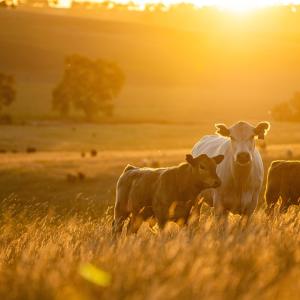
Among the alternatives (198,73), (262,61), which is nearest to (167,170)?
(198,73)

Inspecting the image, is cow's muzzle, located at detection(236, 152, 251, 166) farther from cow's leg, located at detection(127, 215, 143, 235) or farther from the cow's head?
cow's leg, located at detection(127, 215, 143, 235)

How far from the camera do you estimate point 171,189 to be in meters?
10.6

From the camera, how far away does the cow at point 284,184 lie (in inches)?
517

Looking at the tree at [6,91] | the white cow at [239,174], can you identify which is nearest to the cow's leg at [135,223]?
the white cow at [239,174]

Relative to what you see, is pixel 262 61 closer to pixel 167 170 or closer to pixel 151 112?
pixel 151 112

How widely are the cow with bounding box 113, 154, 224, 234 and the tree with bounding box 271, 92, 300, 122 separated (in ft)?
285

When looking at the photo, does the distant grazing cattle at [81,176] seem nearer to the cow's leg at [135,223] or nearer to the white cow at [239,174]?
the white cow at [239,174]

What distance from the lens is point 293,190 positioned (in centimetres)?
1316

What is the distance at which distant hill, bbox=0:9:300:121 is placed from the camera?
105 meters

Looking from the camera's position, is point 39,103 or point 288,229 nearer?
point 288,229

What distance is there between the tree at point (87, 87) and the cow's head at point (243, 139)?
79921 mm

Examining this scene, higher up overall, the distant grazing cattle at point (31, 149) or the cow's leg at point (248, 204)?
the cow's leg at point (248, 204)

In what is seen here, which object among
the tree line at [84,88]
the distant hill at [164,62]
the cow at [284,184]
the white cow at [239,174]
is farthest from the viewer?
the distant hill at [164,62]

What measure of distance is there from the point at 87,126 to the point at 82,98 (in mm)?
14722
